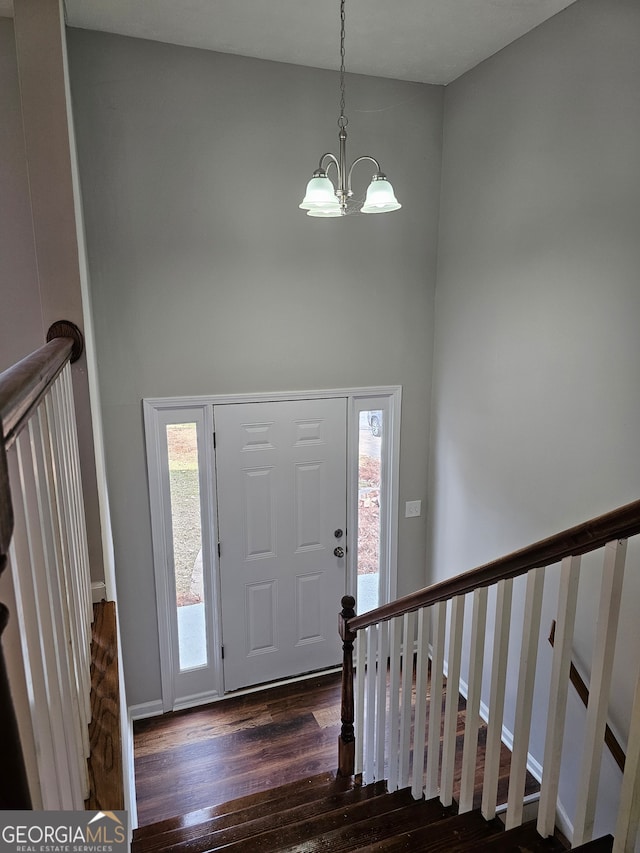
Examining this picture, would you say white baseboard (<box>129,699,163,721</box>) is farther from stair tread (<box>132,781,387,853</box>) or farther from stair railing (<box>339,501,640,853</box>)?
stair railing (<box>339,501,640,853</box>)

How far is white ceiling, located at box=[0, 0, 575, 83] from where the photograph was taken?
2672 mm

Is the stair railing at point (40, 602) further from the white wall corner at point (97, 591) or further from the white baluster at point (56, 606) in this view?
the white wall corner at point (97, 591)

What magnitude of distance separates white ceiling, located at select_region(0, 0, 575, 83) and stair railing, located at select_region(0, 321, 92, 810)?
2.25m

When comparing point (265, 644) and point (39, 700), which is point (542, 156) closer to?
point (39, 700)

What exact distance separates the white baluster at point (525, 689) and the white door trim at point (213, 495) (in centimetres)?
241

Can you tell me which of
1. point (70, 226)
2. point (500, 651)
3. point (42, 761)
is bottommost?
point (500, 651)

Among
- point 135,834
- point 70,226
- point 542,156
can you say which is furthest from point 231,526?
point 542,156

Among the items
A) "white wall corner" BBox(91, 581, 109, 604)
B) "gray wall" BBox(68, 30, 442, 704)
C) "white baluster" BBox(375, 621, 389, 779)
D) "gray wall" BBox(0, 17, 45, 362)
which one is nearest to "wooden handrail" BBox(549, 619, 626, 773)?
"white baluster" BBox(375, 621, 389, 779)

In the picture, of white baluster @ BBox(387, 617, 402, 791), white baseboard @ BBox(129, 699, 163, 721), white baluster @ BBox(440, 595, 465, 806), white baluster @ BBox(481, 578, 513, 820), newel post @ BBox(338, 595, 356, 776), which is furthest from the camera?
white baseboard @ BBox(129, 699, 163, 721)

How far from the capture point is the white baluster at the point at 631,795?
1.25 metres

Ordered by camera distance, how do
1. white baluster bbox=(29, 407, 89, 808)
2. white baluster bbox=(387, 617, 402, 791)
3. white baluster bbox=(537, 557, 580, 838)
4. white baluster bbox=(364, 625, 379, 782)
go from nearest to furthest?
white baluster bbox=(29, 407, 89, 808) < white baluster bbox=(537, 557, 580, 838) < white baluster bbox=(387, 617, 402, 791) < white baluster bbox=(364, 625, 379, 782)

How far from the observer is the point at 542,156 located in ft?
9.45

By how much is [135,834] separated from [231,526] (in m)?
1.71

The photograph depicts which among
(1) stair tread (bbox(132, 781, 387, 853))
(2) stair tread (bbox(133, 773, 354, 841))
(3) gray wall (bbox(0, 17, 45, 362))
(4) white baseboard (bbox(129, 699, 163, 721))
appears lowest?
(4) white baseboard (bbox(129, 699, 163, 721))
